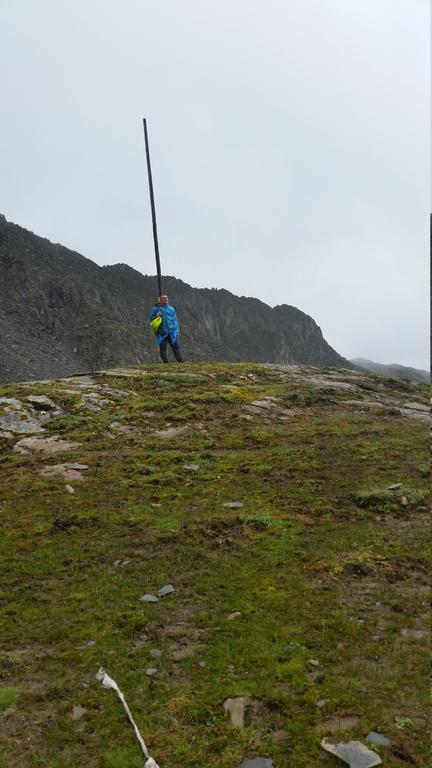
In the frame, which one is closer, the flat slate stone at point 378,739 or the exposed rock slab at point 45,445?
the flat slate stone at point 378,739

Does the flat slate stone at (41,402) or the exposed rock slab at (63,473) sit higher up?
the flat slate stone at (41,402)

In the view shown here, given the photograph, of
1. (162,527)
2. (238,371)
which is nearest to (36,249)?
(238,371)

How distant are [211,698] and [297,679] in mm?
1192

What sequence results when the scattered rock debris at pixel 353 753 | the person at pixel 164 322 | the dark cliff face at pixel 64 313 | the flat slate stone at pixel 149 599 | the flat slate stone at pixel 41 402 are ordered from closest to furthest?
the scattered rock debris at pixel 353 753 → the flat slate stone at pixel 149 599 → the flat slate stone at pixel 41 402 → the person at pixel 164 322 → the dark cliff face at pixel 64 313

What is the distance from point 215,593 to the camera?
9.73 m

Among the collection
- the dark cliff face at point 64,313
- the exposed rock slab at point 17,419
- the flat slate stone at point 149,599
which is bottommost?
the flat slate stone at point 149,599

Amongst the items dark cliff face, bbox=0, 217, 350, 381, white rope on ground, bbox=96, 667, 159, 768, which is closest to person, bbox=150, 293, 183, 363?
white rope on ground, bbox=96, 667, 159, 768

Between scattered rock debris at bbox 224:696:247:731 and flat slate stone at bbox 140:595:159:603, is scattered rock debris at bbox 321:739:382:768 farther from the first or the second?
flat slate stone at bbox 140:595:159:603

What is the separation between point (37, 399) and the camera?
21812 mm

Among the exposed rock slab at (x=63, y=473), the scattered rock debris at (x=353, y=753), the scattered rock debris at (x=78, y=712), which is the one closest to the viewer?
the scattered rock debris at (x=353, y=753)

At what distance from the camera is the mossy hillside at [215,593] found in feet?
22.2

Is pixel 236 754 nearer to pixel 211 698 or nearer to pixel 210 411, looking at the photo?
pixel 211 698

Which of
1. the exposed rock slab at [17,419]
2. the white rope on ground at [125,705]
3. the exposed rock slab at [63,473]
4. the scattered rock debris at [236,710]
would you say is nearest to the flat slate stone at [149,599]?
the white rope on ground at [125,705]

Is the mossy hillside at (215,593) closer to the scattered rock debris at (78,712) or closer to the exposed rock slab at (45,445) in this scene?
the scattered rock debris at (78,712)
